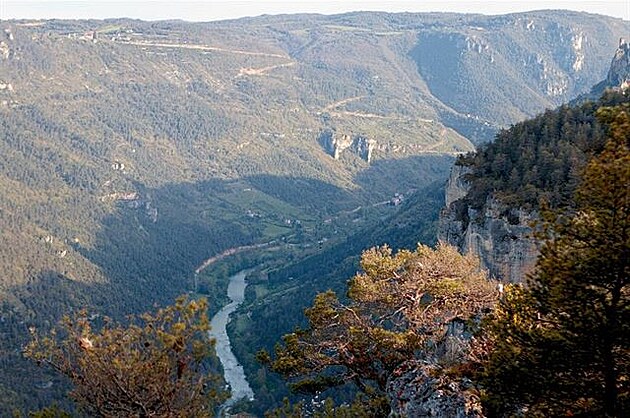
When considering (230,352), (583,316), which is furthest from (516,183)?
(230,352)

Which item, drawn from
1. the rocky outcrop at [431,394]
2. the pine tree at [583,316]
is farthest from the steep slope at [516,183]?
the pine tree at [583,316]

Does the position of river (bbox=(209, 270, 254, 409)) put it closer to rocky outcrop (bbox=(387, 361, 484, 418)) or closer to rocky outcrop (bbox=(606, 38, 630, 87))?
rocky outcrop (bbox=(387, 361, 484, 418))

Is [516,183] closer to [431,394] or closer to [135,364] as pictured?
[431,394]

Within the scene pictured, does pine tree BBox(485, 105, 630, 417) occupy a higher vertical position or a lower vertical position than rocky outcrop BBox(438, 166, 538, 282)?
higher

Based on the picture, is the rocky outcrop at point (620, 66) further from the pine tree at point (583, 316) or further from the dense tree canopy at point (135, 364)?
the pine tree at point (583, 316)

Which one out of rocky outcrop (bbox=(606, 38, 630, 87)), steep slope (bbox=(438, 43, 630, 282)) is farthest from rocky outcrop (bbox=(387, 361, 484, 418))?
rocky outcrop (bbox=(606, 38, 630, 87))
